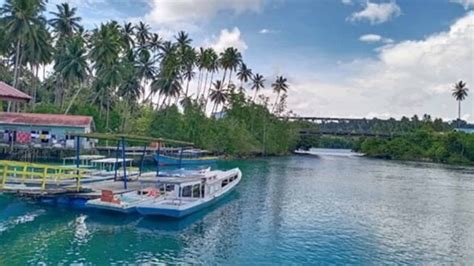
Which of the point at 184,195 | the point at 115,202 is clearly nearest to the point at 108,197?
the point at 115,202

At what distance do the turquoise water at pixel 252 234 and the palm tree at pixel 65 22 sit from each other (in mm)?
51081

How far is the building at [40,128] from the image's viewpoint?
58375 millimetres

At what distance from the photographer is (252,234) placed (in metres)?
25.3

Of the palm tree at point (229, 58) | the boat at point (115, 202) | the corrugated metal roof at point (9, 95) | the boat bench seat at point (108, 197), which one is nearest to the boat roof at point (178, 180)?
the boat at point (115, 202)

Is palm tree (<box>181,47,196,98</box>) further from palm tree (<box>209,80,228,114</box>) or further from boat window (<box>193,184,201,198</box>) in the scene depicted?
boat window (<box>193,184,201,198</box>)

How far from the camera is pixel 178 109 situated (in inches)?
3211

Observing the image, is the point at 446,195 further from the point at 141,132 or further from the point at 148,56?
the point at 148,56

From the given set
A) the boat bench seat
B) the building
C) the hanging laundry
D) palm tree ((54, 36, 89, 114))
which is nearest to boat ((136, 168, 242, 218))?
the boat bench seat

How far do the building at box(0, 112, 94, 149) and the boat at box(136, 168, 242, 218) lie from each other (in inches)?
1206

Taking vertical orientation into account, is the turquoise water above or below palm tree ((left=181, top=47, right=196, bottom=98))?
below

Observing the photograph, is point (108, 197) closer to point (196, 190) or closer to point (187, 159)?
point (196, 190)

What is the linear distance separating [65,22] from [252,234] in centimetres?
6252

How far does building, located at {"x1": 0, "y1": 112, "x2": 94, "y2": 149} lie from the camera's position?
58.4 metres

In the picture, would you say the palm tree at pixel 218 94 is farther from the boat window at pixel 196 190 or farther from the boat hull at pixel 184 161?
the boat window at pixel 196 190
